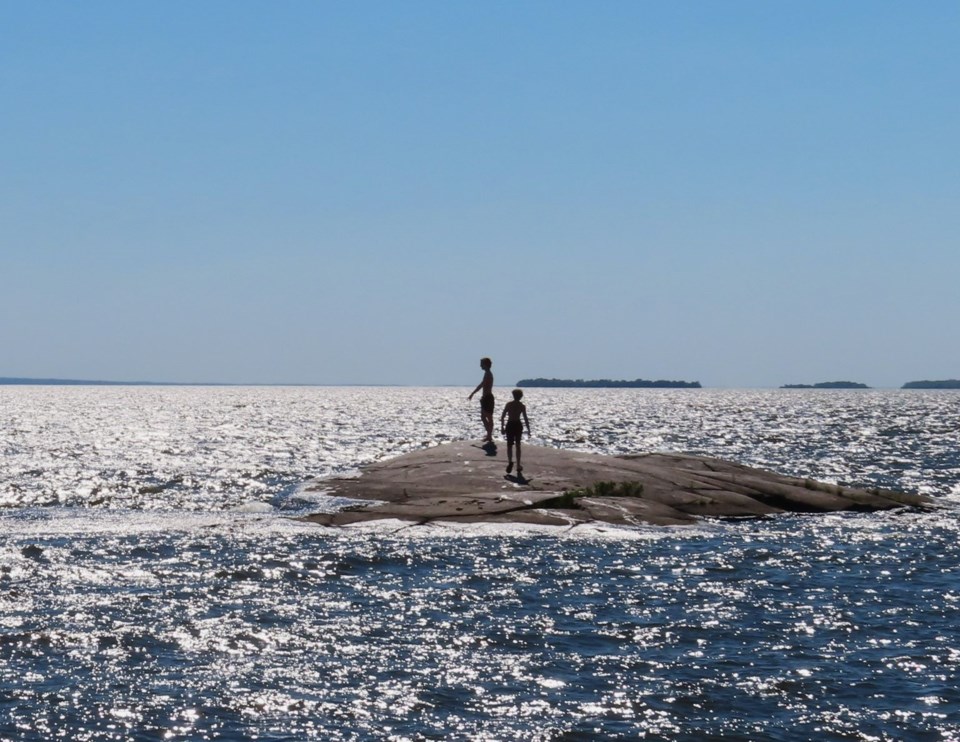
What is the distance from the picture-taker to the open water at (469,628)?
41.4 ft

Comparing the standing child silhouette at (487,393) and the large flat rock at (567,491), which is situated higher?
the standing child silhouette at (487,393)

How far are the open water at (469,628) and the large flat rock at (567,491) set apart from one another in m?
1.12

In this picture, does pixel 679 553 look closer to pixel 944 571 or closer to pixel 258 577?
pixel 944 571

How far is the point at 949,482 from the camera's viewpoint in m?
42.2

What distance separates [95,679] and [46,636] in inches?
102

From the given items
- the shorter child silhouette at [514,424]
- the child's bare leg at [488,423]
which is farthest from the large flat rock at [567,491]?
the child's bare leg at [488,423]

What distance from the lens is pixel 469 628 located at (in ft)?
55.2

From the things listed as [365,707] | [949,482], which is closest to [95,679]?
[365,707]

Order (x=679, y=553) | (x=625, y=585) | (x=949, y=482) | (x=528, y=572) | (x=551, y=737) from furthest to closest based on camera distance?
(x=949, y=482)
(x=679, y=553)
(x=528, y=572)
(x=625, y=585)
(x=551, y=737)

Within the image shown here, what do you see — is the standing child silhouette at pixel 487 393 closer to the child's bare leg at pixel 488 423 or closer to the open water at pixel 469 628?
the child's bare leg at pixel 488 423

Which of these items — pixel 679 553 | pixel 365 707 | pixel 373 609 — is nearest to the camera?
pixel 365 707

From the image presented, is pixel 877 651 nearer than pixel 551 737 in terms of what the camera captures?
No

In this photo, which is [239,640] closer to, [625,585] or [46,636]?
[46,636]

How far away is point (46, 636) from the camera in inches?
632
